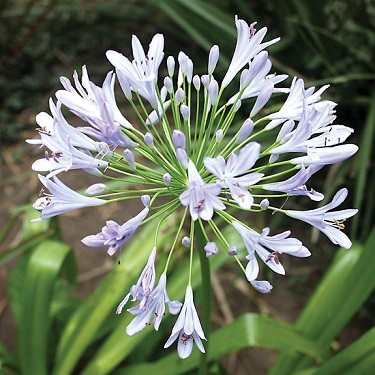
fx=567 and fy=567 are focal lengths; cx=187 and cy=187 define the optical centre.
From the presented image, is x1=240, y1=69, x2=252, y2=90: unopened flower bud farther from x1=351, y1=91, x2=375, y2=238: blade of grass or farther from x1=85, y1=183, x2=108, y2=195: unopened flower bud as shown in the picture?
x1=351, y1=91, x2=375, y2=238: blade of grass

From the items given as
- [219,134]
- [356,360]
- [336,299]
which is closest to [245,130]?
[219,134]

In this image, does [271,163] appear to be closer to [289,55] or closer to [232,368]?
[232,368]

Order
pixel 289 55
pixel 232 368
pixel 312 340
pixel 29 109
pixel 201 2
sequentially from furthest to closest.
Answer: pixel 29 109, pixel 289 55, pixel 201 2, pixel 232 368, pixel 312 340

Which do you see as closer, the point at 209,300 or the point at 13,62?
the point at 209,300

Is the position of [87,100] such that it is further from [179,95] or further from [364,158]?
[364,158]

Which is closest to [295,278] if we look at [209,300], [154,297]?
[209,300]

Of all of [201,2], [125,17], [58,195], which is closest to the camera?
[58,195]

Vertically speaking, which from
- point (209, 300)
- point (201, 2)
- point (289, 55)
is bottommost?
point (209, 300)
